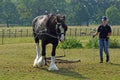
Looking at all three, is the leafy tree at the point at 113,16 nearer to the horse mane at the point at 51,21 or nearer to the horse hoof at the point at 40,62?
the horse hoof at the point at 40,62

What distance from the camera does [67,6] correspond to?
478 ft

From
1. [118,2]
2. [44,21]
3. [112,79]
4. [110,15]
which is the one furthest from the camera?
[118,2]

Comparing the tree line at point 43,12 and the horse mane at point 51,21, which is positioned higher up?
the tree line at point 43,12

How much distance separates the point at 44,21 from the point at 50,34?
30.5 inches

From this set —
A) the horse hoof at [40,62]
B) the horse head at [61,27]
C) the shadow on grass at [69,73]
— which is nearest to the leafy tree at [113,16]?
the horse hoof at [40,62]

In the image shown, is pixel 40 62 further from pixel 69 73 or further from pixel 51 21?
pixel 51 21

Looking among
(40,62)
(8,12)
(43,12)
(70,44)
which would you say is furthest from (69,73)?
(8,12)

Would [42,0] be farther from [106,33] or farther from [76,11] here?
[106,33]

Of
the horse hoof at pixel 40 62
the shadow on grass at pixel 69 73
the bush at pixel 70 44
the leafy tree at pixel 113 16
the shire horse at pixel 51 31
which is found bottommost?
the shadow on grass at pixel 69 73

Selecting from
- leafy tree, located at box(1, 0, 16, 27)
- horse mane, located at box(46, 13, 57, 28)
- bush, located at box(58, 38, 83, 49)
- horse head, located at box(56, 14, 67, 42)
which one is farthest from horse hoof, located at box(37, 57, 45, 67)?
leafy tree, located at box(1, 0, 16, 27)

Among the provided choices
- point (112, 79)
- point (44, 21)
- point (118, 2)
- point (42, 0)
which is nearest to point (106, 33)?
point (44, 21)

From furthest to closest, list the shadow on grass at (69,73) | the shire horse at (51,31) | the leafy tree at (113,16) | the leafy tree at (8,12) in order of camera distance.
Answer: the leafy tree at (113,16), the leafy tree at (8,12), the shire horse at (51,31), the shadow on grass at (69,73)

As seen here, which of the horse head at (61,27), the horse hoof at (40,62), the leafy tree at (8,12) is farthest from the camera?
the leafy tree at (8,12)

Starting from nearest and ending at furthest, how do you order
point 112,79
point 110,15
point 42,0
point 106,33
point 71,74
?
1. point 112,79
2. point 71,74
3. point 106,33
4. point 110,15
5. point 42,0
